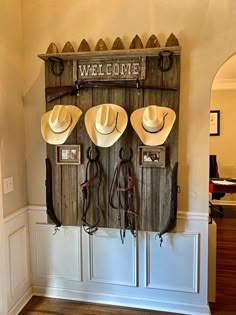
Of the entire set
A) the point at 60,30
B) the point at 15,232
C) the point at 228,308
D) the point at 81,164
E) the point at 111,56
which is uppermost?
the point at 60,30

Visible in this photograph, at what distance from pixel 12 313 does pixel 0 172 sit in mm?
1229

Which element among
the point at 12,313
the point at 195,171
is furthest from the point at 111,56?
the point at 12,313

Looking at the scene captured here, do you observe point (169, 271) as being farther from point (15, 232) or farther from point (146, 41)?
point (146, 41)

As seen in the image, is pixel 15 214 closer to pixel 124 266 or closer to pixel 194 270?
pixel 124 266

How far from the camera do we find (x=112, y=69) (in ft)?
8.08

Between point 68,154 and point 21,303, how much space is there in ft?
4.66

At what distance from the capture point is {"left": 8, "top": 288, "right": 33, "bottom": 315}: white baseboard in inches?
99.5

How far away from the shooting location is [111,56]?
7.96 feet

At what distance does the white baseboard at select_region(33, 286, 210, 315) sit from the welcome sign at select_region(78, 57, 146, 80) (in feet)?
6.46

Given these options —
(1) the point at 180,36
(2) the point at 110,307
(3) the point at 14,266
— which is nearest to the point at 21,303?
(3) the point at 14,266

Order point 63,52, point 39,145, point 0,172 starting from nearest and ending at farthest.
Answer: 1. point 0,172
2. point 63,52
3. point 39,145

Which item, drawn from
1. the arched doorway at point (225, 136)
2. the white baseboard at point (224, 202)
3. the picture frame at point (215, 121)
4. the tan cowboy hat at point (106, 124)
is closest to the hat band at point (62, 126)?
the tan cowboy hat at point (106, 124)

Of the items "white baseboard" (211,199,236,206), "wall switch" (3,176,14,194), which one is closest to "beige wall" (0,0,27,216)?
"wall switch" (3,176,14,194)

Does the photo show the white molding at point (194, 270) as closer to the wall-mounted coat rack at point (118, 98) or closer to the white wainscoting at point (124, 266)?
the white wainscoting at point (124, 266)
